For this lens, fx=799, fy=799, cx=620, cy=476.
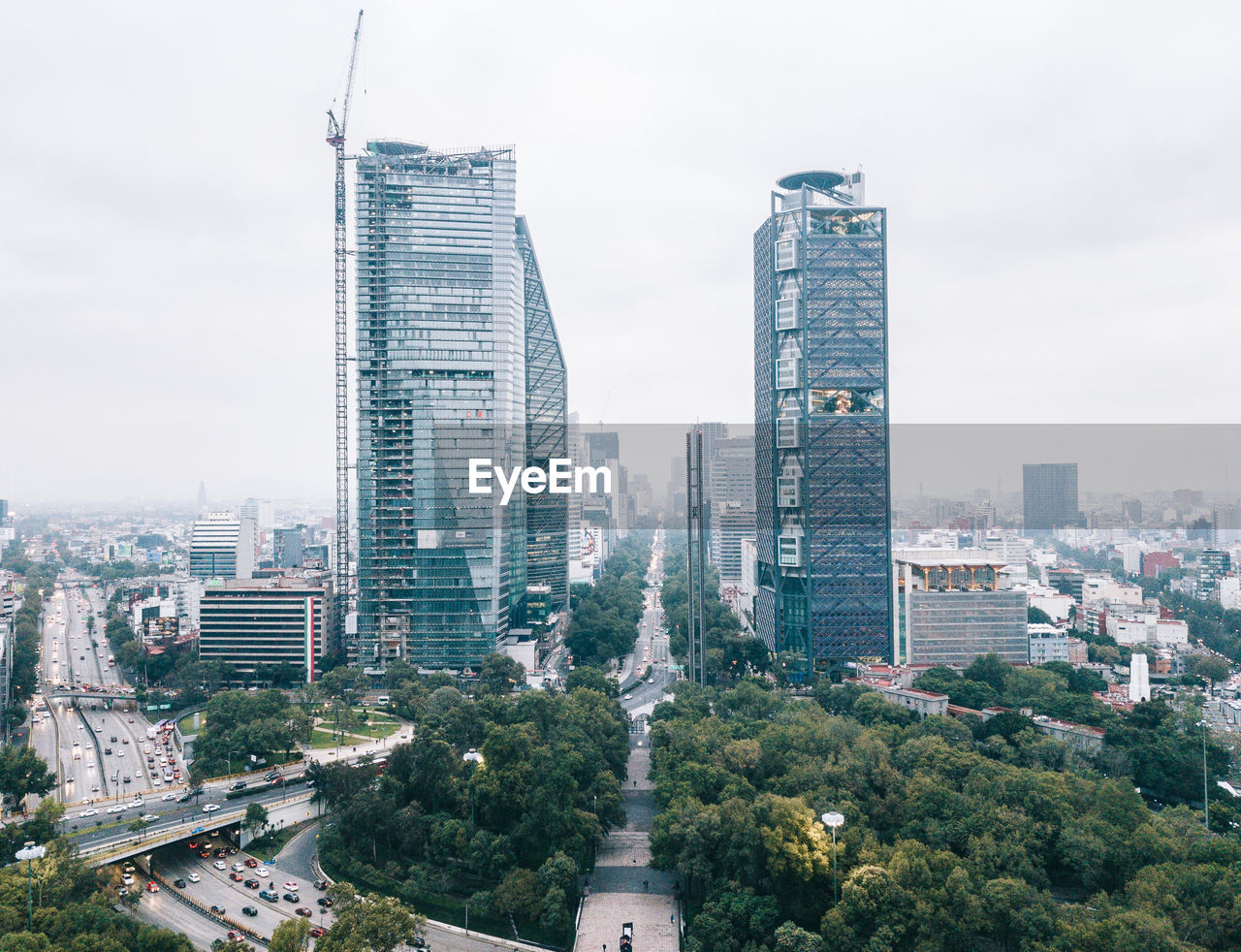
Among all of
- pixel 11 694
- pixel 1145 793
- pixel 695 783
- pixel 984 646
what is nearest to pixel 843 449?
pixel 984 646

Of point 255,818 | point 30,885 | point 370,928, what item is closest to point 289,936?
point 370,928

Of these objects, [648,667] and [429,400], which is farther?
[648,667]

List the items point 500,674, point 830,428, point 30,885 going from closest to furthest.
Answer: point 30,885, point 500,674, point 830,428

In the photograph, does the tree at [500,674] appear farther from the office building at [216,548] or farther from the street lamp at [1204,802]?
the office building at [216,548]

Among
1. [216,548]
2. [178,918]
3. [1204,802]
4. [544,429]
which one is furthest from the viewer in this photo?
[216,548]

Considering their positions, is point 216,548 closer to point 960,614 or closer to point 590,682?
point 590,682

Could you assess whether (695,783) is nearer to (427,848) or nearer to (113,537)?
(427,848)

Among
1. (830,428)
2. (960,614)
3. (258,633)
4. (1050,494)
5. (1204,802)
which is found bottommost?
(1204,802)

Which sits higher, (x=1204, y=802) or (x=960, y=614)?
(x=960, y=614)
